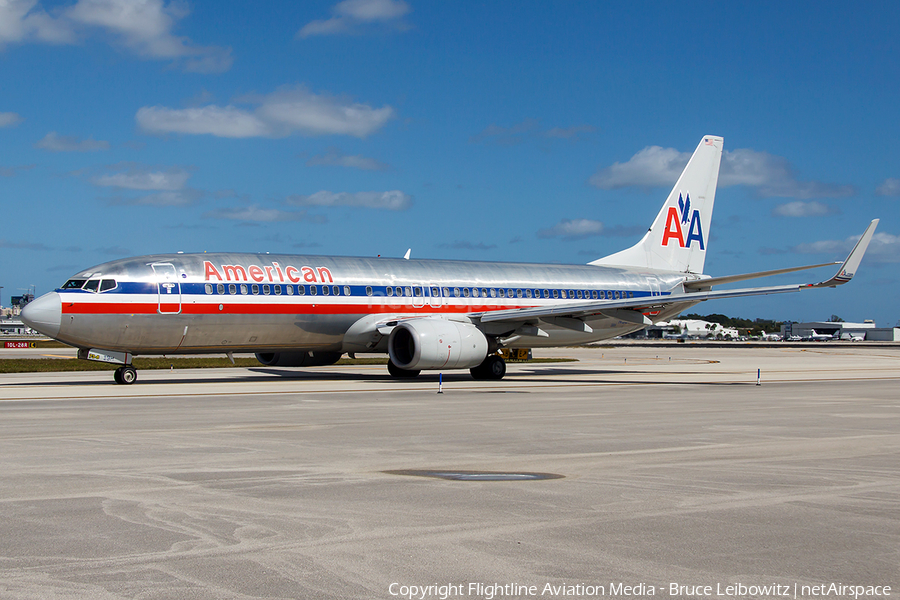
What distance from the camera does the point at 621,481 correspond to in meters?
9.80

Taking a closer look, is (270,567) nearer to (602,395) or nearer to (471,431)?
(471,431)

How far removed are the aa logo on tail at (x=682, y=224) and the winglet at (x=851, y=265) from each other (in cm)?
1217

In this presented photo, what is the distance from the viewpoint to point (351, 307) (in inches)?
1159

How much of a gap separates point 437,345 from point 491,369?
13.5 ft

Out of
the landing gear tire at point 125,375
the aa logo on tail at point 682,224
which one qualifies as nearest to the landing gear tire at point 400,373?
the landing gear tire at point 125,375

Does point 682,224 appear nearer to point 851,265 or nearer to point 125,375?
point 851,265

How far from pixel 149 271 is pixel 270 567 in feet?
71.7

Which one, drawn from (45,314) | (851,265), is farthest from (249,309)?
(851,265)

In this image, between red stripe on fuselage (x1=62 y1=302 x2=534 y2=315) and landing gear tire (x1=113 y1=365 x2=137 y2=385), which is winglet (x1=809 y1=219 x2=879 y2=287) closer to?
red stripe on fuselage (x1=62 y1=302 x2=534 y2=315)

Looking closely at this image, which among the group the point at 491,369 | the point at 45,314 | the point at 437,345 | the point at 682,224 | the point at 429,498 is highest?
the point at 682,224

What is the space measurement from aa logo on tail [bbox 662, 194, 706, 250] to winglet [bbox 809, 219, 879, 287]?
12.2m

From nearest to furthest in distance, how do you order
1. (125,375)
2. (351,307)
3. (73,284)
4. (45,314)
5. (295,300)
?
1. (45,314)
2. (73,284)
3. (125,375)
4. (295,300)
5. (351,307)

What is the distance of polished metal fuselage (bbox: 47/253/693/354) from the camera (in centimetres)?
2558

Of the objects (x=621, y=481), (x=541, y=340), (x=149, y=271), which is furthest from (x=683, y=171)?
(x=621, y=481)
